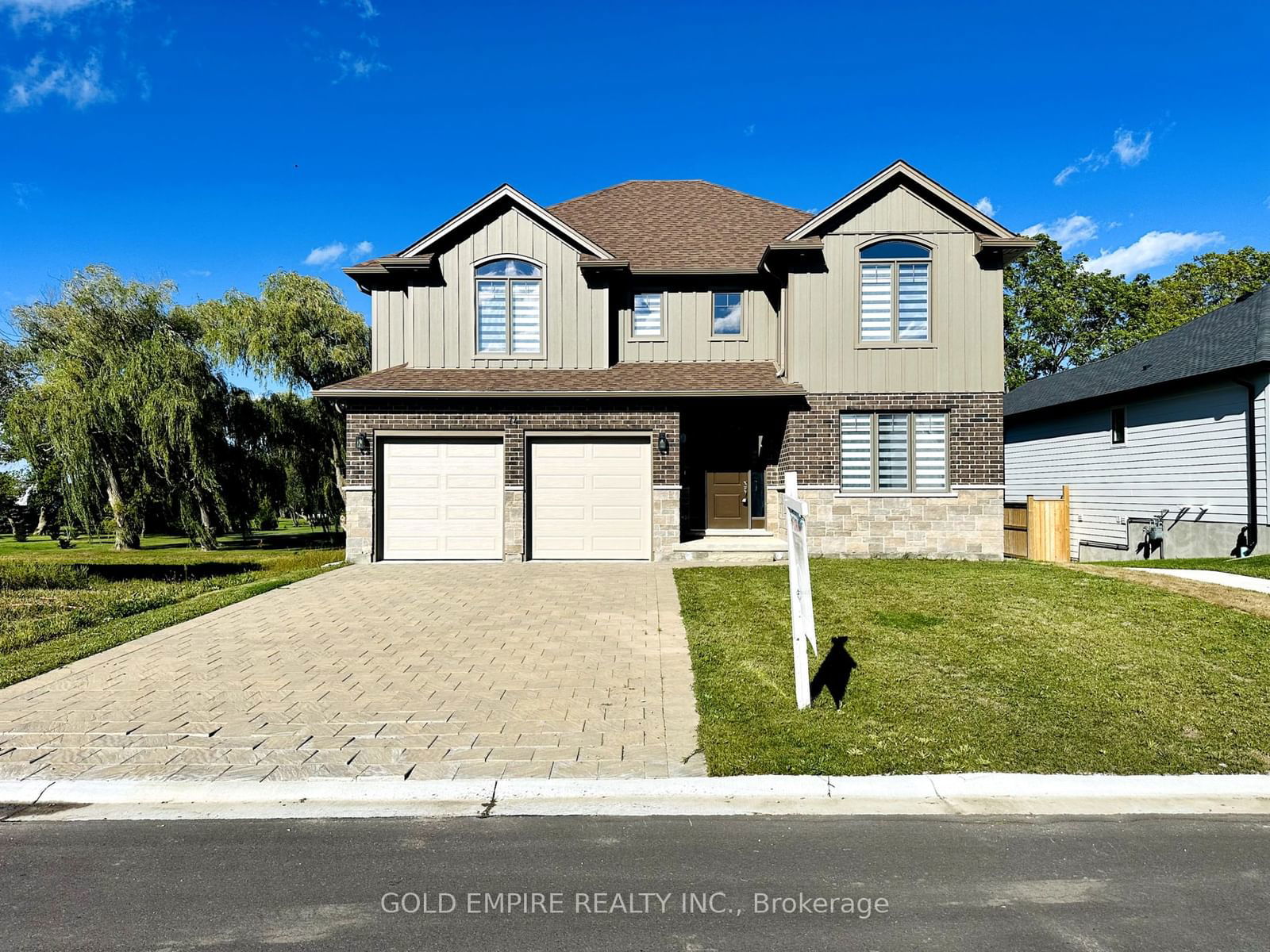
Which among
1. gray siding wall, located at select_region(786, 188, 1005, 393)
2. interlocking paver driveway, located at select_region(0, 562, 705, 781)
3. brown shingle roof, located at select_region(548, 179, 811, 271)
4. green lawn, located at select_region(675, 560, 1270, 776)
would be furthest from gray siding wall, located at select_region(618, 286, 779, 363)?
interlocking paver driveway, located at select_region(0, 562, 705, 781)

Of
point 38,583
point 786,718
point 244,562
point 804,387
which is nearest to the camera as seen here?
point 786,718

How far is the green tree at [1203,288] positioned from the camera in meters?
38.8

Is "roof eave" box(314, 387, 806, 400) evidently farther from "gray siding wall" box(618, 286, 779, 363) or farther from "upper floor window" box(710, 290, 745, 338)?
"upper floor window" box(710, 290, 745, 338)

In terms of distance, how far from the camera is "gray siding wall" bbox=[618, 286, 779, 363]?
16312mm

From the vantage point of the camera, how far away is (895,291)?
14.6 meters

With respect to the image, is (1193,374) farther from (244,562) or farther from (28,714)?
(244,562)

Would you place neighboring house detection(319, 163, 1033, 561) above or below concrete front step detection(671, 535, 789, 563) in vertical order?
above

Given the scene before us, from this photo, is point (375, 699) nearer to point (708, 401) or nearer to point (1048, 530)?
point (708, 401)

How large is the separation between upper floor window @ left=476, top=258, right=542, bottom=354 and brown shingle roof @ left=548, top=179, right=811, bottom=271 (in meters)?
2.41

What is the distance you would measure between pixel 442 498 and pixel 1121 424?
59.7 ft

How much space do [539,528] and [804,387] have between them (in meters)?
6.17

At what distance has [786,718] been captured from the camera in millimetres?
5508

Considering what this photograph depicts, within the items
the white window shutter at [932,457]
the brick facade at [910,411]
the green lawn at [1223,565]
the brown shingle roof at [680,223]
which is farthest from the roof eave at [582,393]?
the green lawn at [1223,565]

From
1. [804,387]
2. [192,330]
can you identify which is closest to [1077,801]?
[804,387]
